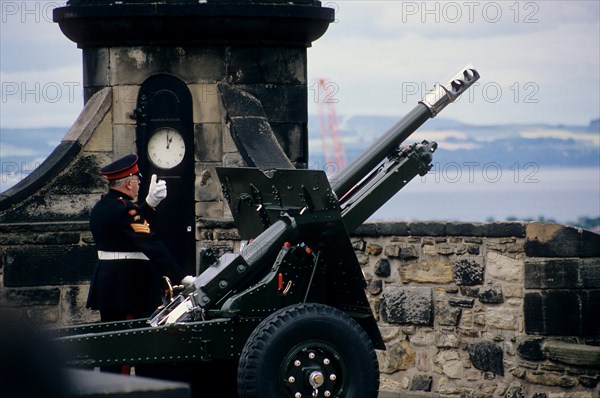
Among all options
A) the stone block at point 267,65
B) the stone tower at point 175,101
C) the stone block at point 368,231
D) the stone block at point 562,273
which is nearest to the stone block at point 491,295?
the stone block at point 562,273

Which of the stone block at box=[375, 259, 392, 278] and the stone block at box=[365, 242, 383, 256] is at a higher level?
the stone block at box=[365, 242, 383, 256]

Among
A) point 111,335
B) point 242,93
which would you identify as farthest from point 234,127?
point 111,335

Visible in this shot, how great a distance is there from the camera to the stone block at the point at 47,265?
1083cm

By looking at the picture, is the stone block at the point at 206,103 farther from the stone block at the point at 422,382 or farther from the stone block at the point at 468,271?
the stone block at the point at 422,382

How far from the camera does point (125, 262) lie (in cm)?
807

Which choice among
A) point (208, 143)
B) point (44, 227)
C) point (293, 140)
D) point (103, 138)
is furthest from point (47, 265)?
point (293, 140)

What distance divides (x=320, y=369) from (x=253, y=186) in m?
1.28

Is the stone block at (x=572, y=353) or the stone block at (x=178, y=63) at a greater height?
the stone block at (x=178, y=63)

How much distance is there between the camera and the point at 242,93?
11438 mm

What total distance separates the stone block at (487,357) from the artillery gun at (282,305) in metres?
1.68

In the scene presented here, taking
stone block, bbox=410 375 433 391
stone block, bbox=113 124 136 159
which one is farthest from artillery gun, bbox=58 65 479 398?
stone block, bbox=113 124 136 159

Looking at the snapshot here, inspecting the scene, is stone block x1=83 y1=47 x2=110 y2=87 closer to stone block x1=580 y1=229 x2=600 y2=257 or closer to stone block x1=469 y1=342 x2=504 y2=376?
stone block x1=469 y1=342 x2=504 y2=376

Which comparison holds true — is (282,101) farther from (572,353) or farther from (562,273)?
(572,353)

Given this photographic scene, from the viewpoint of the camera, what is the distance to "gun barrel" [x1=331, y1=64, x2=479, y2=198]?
798 centimetres
